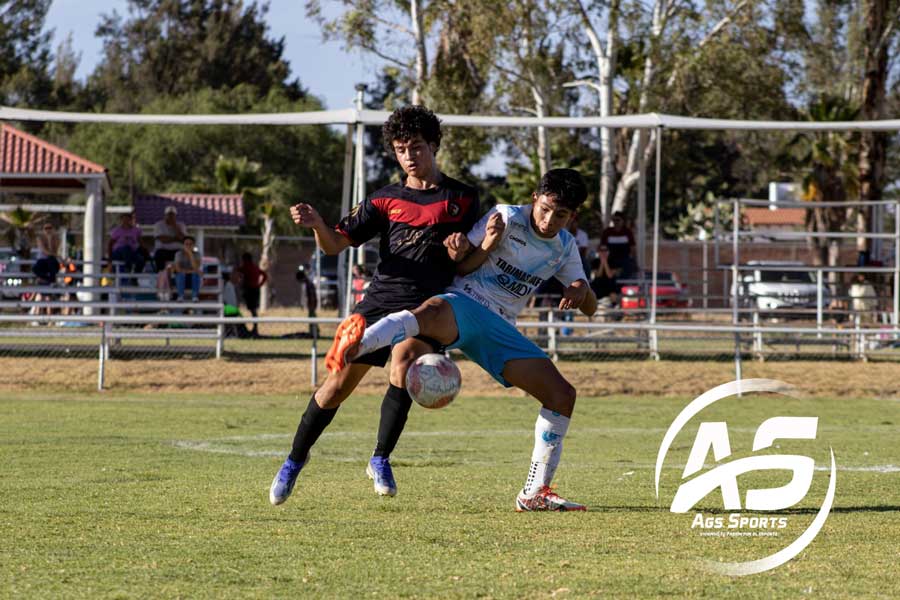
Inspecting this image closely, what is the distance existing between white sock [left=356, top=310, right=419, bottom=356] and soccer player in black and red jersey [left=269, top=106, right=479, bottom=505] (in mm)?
264

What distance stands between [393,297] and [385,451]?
2.96ft

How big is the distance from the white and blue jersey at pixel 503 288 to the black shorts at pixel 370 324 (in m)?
0.15

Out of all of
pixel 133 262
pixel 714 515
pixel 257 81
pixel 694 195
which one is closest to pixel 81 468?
pixel 714 515

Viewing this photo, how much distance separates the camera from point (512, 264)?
663cm

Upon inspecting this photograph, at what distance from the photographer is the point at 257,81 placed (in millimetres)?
73000

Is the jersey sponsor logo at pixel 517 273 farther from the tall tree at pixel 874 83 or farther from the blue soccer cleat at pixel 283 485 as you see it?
the tall tree at pixel 874 83

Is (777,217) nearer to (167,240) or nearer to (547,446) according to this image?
(167,240)

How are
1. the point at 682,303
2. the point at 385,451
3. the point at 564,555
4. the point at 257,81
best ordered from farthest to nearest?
the point at 257,81 → the point at 682,303 → the point at 385,451 → the point at 564,555

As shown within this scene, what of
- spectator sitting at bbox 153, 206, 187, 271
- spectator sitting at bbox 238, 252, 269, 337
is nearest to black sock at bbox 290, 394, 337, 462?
spectator sitting at bbox 153, 206, 187, 271

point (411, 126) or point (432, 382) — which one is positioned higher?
point (411, 126)

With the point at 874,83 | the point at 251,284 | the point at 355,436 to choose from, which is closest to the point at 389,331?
the point at 355,436

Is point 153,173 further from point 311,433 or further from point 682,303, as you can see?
point 311,433

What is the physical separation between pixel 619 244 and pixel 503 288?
13976 mm

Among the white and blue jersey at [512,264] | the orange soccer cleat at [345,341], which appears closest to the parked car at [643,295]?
the white and blue jersey at [512,264]
